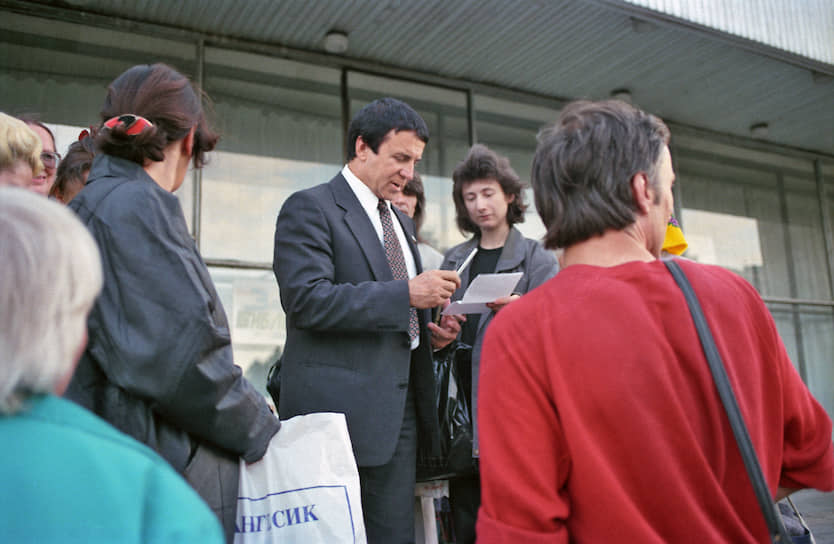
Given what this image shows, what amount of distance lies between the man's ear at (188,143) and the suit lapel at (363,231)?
32.6 inches

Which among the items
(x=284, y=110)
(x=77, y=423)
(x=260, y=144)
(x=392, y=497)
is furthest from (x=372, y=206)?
(x=284, y=110)

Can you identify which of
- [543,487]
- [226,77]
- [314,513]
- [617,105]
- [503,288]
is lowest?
[314,513]

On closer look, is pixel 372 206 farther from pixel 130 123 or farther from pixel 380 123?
pixel 130 123

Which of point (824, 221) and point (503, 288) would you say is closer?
point (503, 288)

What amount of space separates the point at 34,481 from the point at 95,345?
91 cm

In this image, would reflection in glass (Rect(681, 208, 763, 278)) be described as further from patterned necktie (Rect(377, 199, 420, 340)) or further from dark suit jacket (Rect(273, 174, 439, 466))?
dark suit jacket (Rect(273, 174, 439, 466))

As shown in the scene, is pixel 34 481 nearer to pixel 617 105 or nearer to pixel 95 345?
pixel 95 345

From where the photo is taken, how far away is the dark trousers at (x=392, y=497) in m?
2.71

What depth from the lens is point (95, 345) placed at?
6.11 feet

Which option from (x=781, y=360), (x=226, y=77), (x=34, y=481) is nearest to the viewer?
(x=34, y=481)

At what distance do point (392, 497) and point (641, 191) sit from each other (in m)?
1.66

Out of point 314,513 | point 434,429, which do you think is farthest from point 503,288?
point 314,513

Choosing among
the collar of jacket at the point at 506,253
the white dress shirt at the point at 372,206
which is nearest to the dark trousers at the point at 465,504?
the white dress shirt at the point at 372,206

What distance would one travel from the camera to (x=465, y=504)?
3.54 m
